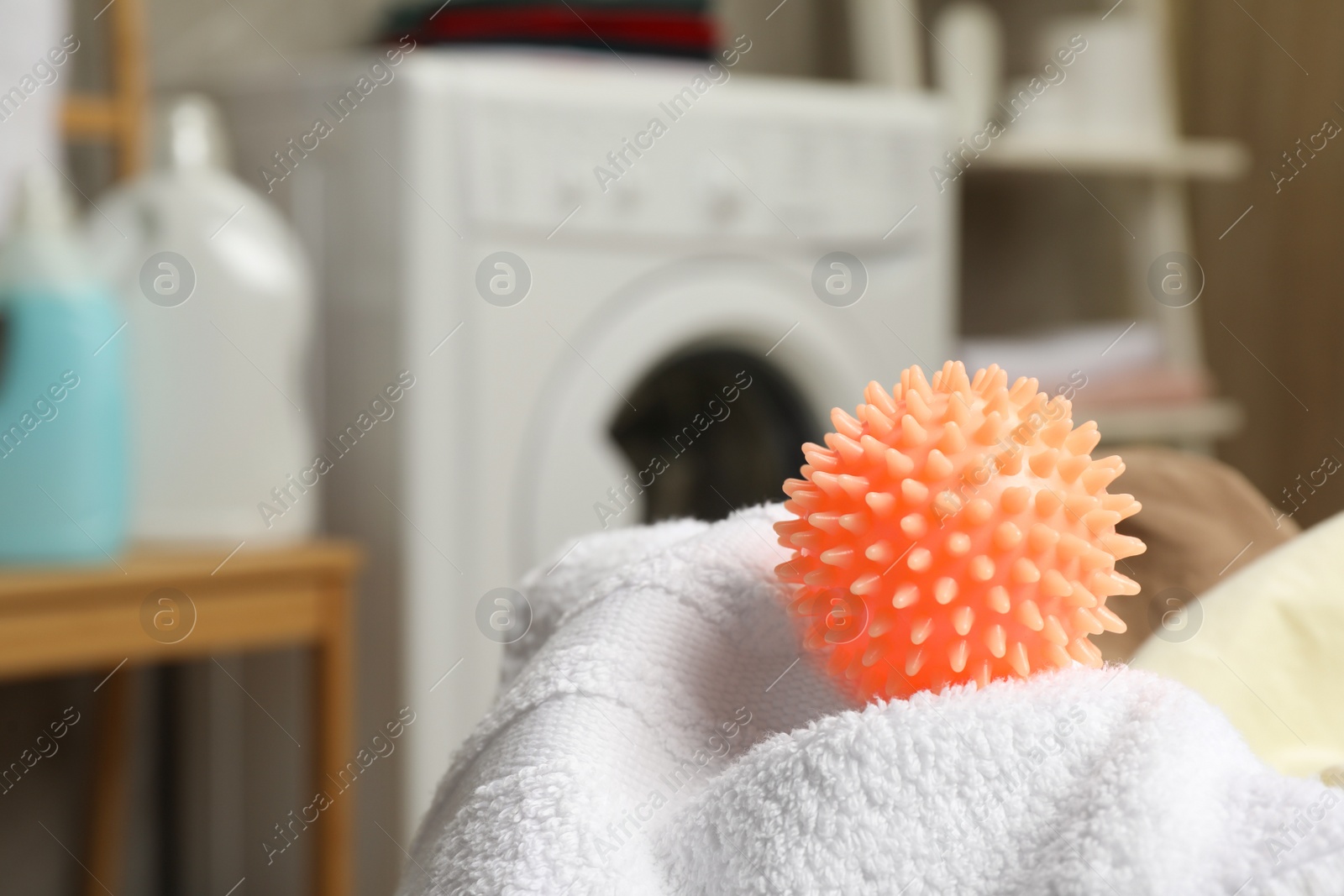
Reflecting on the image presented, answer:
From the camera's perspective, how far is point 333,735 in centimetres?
117

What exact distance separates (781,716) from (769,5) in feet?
6.36

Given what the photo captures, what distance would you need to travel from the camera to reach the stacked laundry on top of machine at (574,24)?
146cm

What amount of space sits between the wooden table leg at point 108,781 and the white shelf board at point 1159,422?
1.29 meters

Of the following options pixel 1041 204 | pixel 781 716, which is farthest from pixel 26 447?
pixel 1041 204

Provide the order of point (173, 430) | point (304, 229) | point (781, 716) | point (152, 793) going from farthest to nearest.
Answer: point (152, 793) < point (304, 229) < point (173, 430) < point (781, 716)

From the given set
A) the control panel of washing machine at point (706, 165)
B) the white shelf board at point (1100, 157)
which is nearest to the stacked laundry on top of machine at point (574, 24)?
the control panel of washing machine at point (706, 165)

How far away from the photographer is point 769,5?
82.7 inches

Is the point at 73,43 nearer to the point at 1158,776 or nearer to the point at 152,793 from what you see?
the point at 152,793

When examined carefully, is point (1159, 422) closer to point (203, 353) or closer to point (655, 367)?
point (655, 367)

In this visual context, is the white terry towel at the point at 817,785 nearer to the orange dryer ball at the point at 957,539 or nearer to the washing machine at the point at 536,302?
the orange dryer ball at the point at 957,539

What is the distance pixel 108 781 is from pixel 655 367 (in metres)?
0.77

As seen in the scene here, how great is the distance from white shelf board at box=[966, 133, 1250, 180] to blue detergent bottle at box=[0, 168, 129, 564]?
3.99 feet

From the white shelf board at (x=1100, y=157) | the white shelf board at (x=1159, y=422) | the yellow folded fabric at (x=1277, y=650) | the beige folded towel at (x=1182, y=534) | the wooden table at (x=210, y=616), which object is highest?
the white shelf board at (x=1100, y=157)

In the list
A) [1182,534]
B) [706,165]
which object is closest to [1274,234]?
[706,165]
